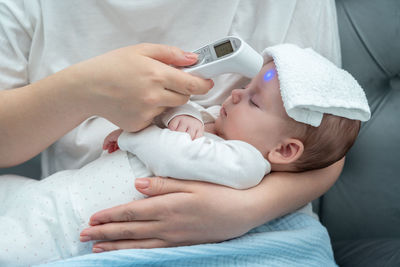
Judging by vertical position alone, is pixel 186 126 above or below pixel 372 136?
above

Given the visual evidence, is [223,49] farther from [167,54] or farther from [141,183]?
[141,183]

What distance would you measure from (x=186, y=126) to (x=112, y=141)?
0.20 meters

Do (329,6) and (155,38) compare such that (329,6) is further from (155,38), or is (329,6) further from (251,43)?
(155,38)

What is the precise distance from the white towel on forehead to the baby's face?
0.06 meters

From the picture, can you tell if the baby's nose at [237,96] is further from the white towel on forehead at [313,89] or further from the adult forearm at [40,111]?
the adult forearm at [40,111]

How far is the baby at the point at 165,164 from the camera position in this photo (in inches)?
31.4

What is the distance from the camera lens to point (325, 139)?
87 cm

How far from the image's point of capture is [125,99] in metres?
0.73

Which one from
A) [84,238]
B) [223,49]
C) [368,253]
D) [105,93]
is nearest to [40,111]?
[105,93]

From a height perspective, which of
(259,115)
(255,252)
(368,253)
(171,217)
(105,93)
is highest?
(105,93)

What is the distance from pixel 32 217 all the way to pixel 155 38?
533 mm

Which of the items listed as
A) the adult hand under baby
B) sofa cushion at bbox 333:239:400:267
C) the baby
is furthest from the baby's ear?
sofa cushion at bbox 333:239:400:267

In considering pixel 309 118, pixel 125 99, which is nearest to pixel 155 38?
pixel 125 99

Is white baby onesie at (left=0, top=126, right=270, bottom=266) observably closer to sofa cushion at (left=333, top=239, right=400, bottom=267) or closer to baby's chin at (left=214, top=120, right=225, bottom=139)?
baby's chin at (left=214, top=120, right=225, bottom=139)
